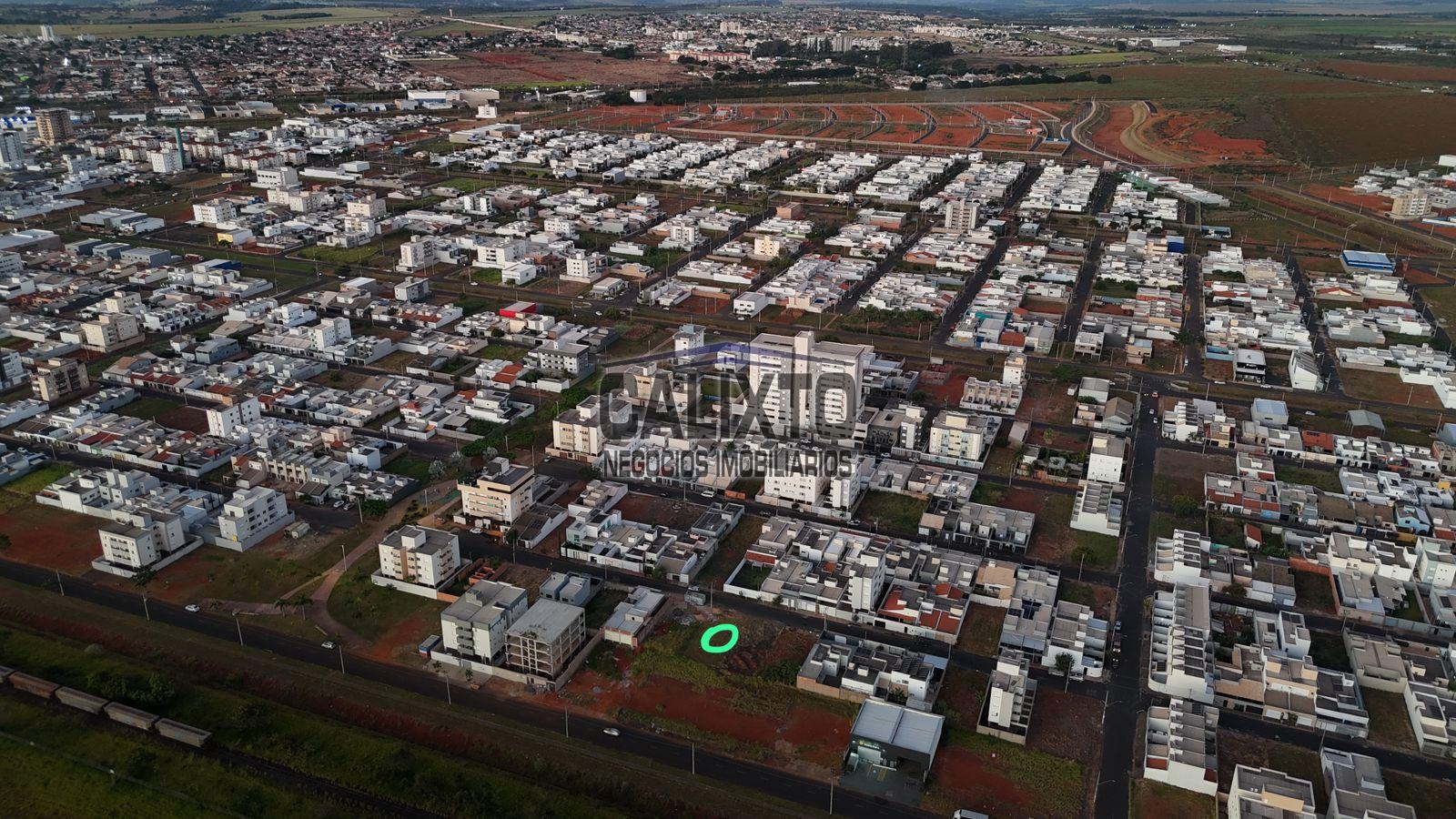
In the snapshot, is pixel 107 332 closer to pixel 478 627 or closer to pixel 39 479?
pixel 39 479

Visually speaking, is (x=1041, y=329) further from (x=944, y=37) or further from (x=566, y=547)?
(x=944, y=37)

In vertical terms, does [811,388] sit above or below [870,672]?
above

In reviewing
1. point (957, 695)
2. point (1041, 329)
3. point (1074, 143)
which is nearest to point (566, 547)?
point (957, 695)

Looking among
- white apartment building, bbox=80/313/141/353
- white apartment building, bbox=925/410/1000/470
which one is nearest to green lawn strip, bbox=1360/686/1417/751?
white apartment building, bbox=925/410/1000/470

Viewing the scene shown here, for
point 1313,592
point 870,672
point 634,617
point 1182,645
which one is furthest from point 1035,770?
point 1313,592

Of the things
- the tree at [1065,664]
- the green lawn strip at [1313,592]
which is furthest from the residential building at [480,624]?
the green lawn strip at [1313,592]

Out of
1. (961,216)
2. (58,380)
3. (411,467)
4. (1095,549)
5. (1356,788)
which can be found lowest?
(1356,788)

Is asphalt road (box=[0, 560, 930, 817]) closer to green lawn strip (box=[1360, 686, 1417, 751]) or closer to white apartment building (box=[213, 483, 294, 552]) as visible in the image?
white apartment building (box=[213, 483, 294, 552])
